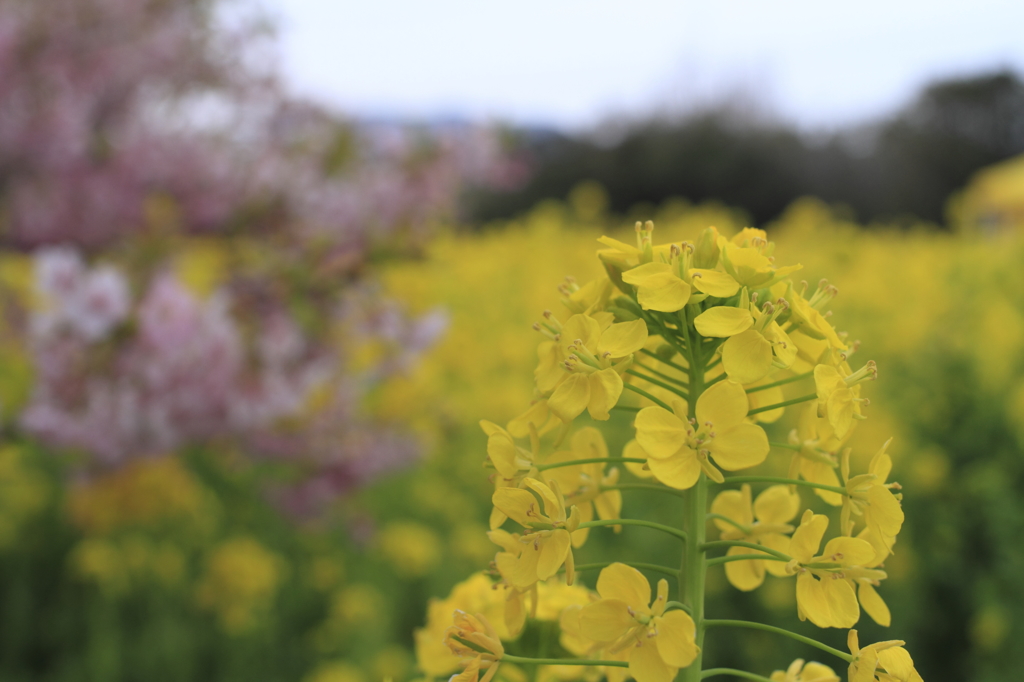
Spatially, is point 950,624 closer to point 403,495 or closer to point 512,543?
point 403,495

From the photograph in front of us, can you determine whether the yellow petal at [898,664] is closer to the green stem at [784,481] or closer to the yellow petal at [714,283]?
the green stem at [784,481]

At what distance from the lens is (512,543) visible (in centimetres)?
66

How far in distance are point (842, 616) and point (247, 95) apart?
3078 millimetres

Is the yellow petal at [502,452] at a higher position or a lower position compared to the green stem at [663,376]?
lower

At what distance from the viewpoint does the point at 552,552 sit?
2.10ft

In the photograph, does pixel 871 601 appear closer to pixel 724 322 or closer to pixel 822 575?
pixel 822 575

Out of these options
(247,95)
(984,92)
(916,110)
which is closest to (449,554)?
(247,95)

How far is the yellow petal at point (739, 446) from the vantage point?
24.9 inches

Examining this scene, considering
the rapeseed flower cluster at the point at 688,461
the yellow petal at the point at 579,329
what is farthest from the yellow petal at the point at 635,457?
the yellow petal at the point at 579,329

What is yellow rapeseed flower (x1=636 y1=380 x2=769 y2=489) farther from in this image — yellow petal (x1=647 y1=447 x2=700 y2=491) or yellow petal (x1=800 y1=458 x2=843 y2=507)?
yellow petal (x1=800 y1=458 x2=843 y2=507)

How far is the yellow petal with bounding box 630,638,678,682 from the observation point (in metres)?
0.60

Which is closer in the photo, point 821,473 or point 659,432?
point 659,432

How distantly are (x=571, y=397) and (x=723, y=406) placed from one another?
118 mm

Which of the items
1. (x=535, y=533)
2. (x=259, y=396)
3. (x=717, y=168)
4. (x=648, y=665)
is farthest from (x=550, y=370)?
(x=717, y=168)
